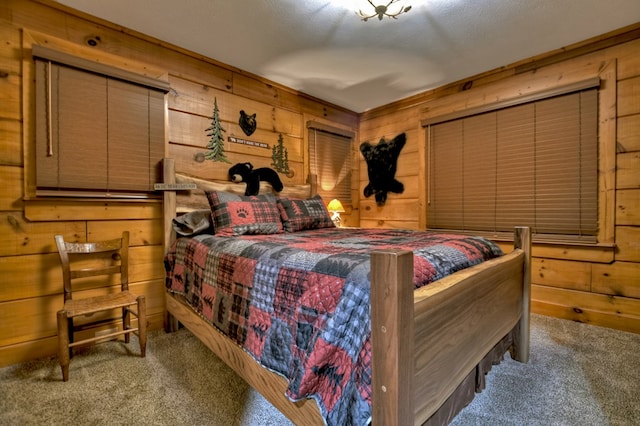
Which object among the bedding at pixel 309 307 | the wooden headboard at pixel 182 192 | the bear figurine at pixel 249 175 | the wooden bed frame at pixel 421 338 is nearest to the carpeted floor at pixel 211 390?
the wooden bed frame at pixel 421 338

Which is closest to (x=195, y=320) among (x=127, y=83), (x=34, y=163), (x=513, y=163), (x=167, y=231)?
(x=167, y=231)

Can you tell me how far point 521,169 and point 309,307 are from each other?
2664 millimetres

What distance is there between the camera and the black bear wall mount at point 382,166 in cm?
367

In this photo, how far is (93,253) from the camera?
2.08 metres

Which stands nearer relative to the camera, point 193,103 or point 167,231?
point 167,231

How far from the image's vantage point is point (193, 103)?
258 centimetres

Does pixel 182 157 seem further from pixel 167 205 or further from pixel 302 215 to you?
pixel 302 215

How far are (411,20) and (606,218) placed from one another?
216cm

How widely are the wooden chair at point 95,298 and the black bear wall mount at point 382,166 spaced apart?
112 inches

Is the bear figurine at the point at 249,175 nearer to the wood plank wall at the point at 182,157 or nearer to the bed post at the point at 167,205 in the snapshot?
the wood plank wall at the point at 182,157

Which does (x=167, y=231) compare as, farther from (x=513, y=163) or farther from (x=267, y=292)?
(x=513, y=163)

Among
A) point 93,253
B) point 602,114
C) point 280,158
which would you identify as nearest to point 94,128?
point 93,253

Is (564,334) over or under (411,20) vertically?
under

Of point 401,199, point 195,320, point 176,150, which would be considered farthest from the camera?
point 401,199
